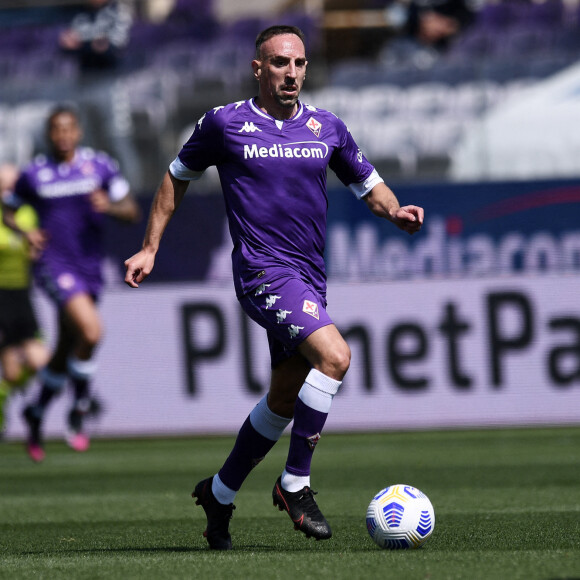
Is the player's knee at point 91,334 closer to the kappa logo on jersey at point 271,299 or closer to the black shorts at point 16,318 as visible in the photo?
the black shorts at point 16,318

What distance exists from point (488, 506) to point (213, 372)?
583cm

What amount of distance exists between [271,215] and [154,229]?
1.58 ft

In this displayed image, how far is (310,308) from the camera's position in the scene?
479cm

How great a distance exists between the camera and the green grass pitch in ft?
13.9

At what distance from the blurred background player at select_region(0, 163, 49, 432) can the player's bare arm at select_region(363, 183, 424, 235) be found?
6.69 meters

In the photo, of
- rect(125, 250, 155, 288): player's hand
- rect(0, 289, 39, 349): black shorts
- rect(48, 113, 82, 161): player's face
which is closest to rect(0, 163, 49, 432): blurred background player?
rect(0, 289, 39, 349): black shorts

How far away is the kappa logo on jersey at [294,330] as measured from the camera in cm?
474

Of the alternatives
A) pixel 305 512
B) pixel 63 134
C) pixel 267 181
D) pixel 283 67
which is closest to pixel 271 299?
pixel 267 181

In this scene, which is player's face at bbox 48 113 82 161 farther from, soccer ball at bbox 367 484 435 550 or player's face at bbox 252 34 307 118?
soccer ball at bbox 367 484 435 550

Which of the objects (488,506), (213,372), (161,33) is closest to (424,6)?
(161,33)

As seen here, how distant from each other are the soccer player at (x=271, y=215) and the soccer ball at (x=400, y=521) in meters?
0.36

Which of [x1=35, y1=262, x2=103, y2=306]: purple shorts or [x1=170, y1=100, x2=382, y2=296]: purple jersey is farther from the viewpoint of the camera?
[x1=35, y1=262, x2=103, y2=306]: purple shorts

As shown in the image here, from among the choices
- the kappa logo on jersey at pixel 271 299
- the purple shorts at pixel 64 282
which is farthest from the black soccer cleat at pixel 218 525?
the purple shorts at pixel 64 282

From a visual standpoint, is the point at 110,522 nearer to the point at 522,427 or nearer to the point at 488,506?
the point at 488,506
